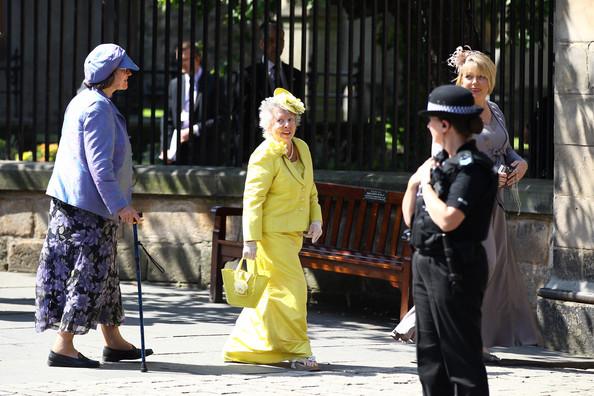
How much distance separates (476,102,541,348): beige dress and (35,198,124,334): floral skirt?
2160mm

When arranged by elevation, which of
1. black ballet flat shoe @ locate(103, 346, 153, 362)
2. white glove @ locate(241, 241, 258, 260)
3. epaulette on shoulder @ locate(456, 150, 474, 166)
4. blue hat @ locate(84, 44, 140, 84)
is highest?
blue hat @ locate(84, 44, 140, 84)

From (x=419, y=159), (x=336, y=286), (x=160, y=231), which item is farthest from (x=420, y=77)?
(x=160, y=231)

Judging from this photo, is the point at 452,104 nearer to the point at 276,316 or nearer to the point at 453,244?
the point at 453,244

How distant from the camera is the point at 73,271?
24.6 feet

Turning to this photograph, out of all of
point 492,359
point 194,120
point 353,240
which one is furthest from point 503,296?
point 194,120

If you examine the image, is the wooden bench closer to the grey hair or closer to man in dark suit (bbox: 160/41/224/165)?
man in dark suit (bbox: 160/41/224/165)

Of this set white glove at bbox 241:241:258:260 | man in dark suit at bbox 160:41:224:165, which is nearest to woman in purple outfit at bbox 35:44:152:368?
white glove at bbox 241:241:258:260

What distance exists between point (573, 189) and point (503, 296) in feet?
4.03

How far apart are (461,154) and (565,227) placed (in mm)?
3611

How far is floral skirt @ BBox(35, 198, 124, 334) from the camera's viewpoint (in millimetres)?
7473

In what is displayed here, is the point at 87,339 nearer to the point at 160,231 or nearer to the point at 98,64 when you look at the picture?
the point at 98,64

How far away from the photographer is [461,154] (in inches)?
214

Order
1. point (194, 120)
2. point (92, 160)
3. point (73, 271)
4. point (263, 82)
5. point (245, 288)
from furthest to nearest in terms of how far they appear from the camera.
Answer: point (194, 120) → point (263, 82) → point (245, 288) → point (73, 271) → point (92, 160)

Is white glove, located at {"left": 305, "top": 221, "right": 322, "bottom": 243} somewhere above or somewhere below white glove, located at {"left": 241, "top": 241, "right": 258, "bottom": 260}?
above
